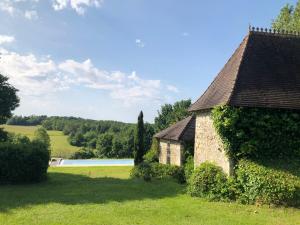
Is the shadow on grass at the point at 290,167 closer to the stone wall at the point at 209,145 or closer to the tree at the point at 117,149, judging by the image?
the stone wall at the point at 209,145

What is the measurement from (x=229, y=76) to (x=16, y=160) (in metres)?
12.2

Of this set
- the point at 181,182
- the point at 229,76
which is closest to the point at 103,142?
the point at 181,182

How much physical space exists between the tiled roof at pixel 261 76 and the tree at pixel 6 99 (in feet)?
51.3

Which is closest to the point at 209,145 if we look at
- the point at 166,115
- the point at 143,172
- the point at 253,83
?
the point at 253,83

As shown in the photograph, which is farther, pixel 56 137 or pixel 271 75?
pixel 56 137

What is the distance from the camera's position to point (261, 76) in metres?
17.6

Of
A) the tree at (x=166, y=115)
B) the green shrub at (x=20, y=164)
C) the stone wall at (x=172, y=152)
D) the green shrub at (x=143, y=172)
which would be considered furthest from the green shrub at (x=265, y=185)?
Answer: the tree at (x=166, y=115)

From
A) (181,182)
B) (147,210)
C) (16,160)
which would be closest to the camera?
(147,210)

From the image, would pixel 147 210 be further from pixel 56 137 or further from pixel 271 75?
pixel 56 137

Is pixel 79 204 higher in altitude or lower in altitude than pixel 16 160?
lower

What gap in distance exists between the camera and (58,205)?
1368cm

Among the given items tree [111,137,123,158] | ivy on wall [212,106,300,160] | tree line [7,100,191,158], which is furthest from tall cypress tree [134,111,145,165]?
tree [111,137,123,158]

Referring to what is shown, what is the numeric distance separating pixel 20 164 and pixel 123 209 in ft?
31.5

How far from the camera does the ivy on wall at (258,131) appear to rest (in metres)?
16.2
